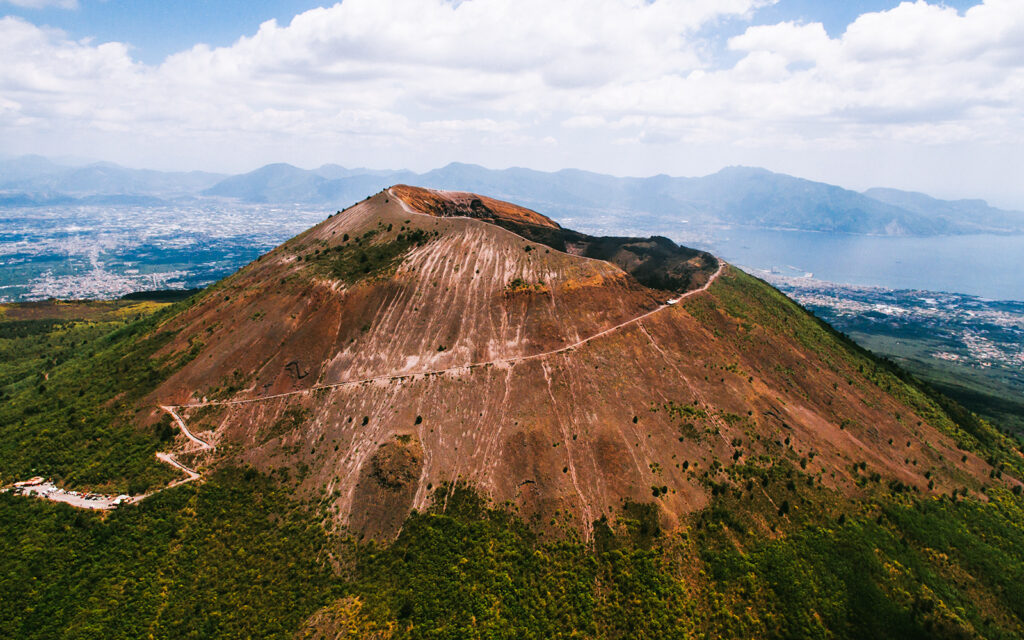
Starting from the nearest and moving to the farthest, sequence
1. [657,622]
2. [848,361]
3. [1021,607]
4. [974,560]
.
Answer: [657,622]
[1021,607]
[974,560]
[848,361]

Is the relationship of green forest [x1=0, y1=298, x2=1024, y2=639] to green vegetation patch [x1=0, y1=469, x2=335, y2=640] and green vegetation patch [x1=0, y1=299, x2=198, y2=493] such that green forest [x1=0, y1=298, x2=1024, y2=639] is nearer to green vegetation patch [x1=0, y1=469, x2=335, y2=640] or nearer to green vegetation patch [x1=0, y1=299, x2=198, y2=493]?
green vegetation patch [x1=0, y1=469, x2=335, y2=640]

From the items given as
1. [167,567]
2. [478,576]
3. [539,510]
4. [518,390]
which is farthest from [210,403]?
[539,510]

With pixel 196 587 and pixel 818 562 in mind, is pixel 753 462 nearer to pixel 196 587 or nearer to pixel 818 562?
pixel 818 562

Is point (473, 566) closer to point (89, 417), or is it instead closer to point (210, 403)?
point (210, 403)

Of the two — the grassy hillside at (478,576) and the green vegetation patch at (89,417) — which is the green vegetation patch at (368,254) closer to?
the green vegetation patch at (89,417)

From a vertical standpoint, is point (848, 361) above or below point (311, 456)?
above

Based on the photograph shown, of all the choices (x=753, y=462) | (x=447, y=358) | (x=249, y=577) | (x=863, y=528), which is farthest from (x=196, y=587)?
(x=863, y=528)

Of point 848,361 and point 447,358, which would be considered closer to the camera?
point 447,358

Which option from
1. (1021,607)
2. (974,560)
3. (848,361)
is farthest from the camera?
(848,361)
